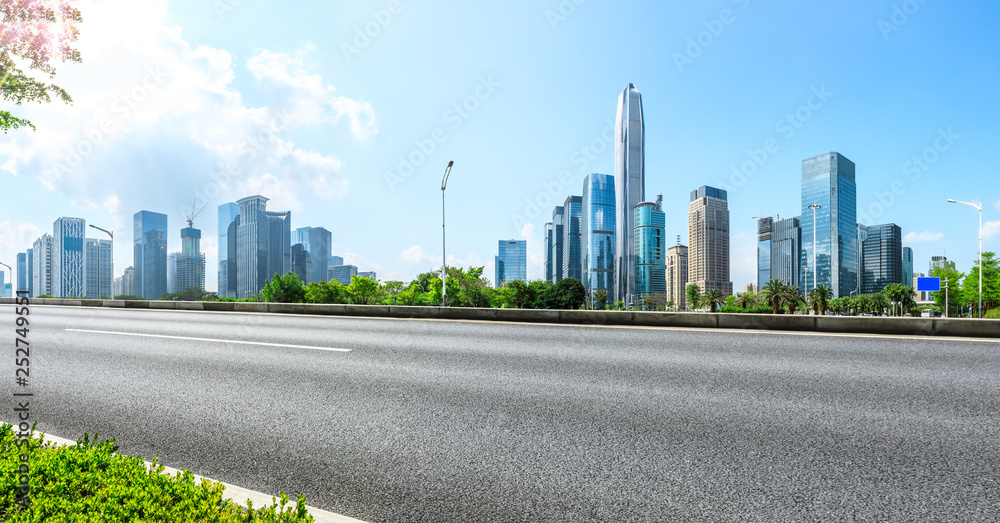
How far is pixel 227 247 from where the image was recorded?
13262cm

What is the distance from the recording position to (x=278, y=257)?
122 m

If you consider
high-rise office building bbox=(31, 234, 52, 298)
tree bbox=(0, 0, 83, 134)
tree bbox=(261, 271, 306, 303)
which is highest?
tree bbox=(0, 0, 83, 134)

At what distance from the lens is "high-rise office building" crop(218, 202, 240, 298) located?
12183 cm

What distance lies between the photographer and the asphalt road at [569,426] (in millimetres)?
2887

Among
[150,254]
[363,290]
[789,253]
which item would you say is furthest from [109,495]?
[789,253]

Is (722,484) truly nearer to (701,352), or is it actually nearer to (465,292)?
(701,352)

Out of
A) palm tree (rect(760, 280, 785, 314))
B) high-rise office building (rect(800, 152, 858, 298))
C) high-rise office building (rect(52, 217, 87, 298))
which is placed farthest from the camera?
high-rise office building (rect(800, 152, 858, 298))

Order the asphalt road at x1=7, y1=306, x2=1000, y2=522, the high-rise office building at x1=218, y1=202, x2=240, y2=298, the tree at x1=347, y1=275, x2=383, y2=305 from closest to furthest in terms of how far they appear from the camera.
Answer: the asphalt road at x1=7, y1=306, x2=1000, y2=522 → the tree at x1=347, y1=275, x2=383, y2=305 → the high-rise office building at x1=218, y1=202, x2=240, y2=298

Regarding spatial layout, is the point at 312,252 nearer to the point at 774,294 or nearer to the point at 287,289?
the point at 287,289

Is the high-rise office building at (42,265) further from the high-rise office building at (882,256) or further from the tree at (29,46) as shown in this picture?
the high-rise office building at (882,256)

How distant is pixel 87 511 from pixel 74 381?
5.43m

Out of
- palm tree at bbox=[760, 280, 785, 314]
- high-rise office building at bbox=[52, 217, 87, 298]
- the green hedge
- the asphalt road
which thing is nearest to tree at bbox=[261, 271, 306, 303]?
high-rise office building at bbox=[52, 217, 87, 298]

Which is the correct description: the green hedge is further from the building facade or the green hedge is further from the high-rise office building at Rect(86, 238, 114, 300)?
the building facade

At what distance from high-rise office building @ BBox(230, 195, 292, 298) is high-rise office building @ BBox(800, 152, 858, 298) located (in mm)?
166916
